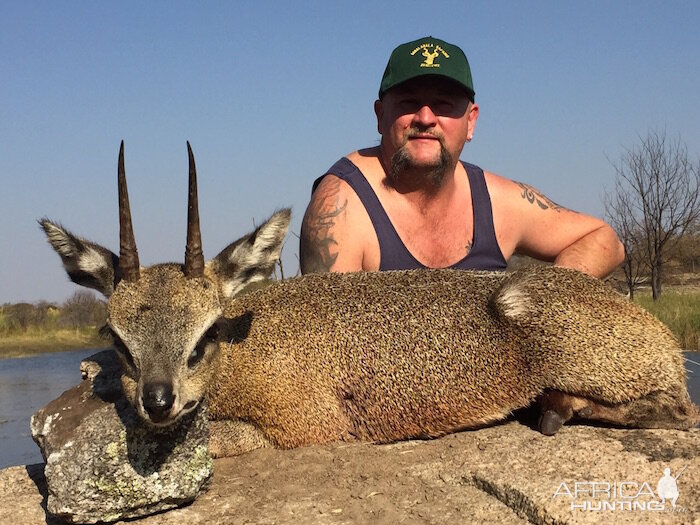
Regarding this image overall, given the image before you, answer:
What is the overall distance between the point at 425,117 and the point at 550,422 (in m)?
4.43

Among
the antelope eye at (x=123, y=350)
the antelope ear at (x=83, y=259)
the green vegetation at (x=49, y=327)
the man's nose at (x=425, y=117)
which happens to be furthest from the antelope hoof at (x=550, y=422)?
the green vegetation at (x=49, y=327)

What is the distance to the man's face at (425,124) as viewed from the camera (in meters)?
9.46

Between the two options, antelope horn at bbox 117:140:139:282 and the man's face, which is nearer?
antelope horn at bbox 117:140:139:282

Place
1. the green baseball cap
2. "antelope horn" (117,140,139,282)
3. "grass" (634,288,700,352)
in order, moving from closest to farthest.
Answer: "antelope horn" (117,140,139,282) → the green baseball cap → "grass" (634,288,700,352)

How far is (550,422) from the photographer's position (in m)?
6.66

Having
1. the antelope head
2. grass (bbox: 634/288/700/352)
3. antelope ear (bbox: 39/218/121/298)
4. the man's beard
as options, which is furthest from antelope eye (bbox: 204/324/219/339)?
grass (bbox: 634/288/700/352)

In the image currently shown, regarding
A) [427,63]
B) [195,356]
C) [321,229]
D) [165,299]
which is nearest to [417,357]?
[195,356]

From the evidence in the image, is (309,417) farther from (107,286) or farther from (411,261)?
(411,261)

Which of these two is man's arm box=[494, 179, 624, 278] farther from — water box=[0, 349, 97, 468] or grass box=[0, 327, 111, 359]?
grass box=[0, 327, 111, 359]

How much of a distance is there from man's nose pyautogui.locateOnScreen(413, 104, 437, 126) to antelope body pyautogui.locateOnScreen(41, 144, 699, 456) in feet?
9.50

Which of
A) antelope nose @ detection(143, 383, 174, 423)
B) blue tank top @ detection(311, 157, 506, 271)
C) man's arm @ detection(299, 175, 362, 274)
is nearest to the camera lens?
antelope nose @ detection(143, 383, 174, 423)

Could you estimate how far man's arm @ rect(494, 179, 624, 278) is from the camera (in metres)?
9.76

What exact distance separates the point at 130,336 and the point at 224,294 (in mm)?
1152

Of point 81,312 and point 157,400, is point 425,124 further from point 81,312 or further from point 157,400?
point 81,312
